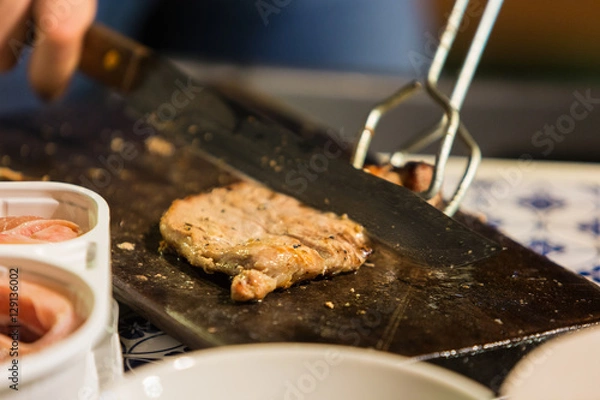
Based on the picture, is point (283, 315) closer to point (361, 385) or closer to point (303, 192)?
point (361, 385)

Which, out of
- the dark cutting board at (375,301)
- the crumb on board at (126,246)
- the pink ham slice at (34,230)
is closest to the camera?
the pink ham slice at (34,230)

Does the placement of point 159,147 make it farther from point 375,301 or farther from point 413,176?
point 375,301

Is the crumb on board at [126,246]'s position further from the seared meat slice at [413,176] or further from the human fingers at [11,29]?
the human fingers at [11,29]

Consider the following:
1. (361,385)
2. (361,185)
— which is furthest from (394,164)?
(361,385)

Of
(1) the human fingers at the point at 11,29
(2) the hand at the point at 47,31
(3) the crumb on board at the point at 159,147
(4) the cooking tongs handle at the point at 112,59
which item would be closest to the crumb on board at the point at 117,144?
(3) the crumb on board at the point at 159,147

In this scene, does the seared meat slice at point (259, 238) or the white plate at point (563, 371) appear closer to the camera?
the white plate at point (563, 371)

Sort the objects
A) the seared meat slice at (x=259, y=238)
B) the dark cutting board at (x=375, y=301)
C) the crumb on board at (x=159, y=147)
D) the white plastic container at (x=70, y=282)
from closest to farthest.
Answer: the white plastic container at (x=70, y=282) → the dark cutting board at (x=375, y=301) → the seared meat slice at (x=259, y=238) → the crumb on board at (x=159, y=147)

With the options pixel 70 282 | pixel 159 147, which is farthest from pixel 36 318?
pixel 159 147

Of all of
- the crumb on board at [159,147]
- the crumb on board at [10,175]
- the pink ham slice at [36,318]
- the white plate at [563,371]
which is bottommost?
the crumb on board at [10,175]
